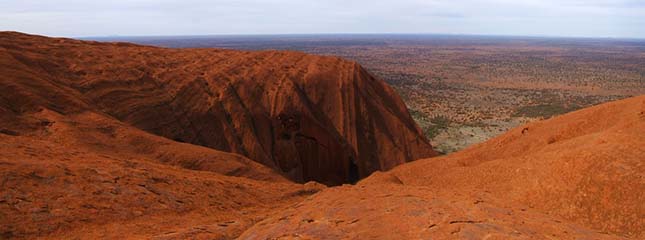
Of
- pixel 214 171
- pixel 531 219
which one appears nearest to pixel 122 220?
pixel 214 171

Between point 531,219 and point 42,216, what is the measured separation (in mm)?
7665

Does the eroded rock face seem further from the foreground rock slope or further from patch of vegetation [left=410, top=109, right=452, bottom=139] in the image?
patch of vegetation [left=410, top=109, right=452, bottom=139]

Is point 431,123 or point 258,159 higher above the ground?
point 258,159

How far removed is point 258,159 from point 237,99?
2967 mm

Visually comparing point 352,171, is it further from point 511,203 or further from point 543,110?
point 543,110

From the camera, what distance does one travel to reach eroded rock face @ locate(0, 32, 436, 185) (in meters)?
14.1

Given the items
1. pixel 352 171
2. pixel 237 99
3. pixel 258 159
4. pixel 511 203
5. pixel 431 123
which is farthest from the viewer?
pixel 431 123

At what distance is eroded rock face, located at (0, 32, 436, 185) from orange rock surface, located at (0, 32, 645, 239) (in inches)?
2.9

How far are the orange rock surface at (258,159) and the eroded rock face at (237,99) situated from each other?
73 millimetres

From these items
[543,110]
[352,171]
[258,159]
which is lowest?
[543,110]

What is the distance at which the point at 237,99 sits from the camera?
Answer: 1745cm

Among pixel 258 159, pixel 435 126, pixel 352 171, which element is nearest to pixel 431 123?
pixel 435 126

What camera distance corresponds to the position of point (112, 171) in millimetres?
8438

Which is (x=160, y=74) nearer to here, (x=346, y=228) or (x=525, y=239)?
(x=346, y=228)
